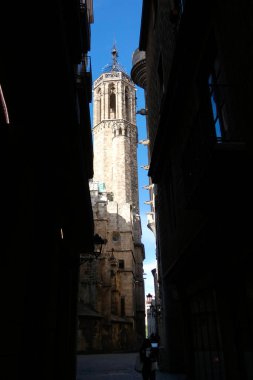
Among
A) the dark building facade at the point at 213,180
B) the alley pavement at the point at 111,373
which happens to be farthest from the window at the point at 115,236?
the dark building facade at the point at 213,180

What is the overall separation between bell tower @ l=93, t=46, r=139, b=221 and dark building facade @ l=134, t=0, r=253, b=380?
1708 inches

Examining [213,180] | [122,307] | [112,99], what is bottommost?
[213,180]

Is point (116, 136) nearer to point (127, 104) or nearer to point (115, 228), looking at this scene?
point (127, 104)

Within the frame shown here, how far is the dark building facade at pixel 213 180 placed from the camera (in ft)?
15.3

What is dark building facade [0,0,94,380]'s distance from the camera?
154 inches

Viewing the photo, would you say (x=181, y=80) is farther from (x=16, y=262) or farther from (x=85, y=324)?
(x=85, y=324)

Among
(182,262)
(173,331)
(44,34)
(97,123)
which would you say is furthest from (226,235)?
(97,123)

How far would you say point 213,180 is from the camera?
4.74 meters

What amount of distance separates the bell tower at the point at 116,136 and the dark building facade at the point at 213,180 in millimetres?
43380

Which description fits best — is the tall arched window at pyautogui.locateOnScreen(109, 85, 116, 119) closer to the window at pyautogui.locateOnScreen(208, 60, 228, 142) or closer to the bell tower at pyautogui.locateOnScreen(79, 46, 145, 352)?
the bell tower at pyautogui.locateOnScreen(79, 46, 145, 352)

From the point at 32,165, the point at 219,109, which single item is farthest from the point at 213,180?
the point at 32,165

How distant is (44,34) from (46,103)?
3.05 feet

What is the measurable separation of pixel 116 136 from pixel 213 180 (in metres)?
52.4

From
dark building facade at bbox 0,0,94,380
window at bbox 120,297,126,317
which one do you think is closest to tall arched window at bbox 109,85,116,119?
window at bbox 120,297,126,317
